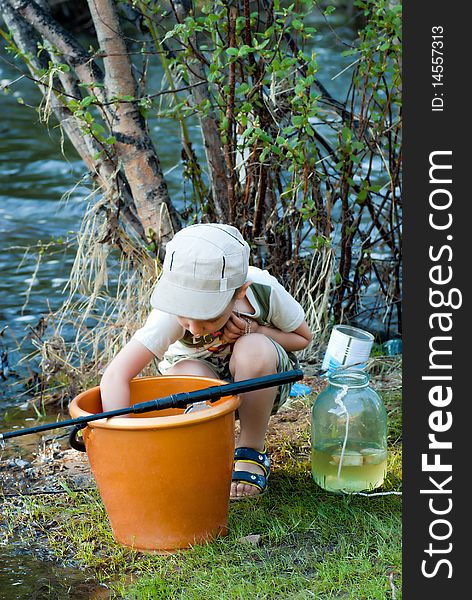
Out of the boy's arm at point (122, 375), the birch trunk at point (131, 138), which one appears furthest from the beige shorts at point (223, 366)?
the birch trunk at point (131, 138)

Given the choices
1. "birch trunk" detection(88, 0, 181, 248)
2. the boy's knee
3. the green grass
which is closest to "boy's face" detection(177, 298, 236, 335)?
the boy's knee

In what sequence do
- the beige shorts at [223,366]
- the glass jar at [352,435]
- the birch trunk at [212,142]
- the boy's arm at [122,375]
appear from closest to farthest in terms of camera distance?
1. the boy's arm at [122,375]
2. the glass jar at [352,435]
3. the beige shorts at [223,366]
4. the birch trunk at [212,142]

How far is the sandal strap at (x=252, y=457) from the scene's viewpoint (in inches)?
112

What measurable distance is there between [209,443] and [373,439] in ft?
1.82

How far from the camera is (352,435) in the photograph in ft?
9.13

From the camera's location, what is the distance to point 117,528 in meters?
2.58

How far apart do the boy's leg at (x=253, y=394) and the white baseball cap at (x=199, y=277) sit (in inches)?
9.1

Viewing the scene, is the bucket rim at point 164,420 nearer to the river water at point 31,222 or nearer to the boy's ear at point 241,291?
the boy's ear at point 241,291

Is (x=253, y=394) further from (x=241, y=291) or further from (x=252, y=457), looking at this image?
(x=241, y=291)

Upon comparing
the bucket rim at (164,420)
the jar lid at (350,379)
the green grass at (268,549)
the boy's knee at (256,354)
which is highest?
the boy's knee at (256,354)

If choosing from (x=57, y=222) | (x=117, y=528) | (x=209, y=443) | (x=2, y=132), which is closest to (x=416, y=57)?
(x=209, y=443)

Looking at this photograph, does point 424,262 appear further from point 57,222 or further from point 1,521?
point 57,222

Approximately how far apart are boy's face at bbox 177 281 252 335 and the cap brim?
56 mm

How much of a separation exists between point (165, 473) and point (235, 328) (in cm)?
49
